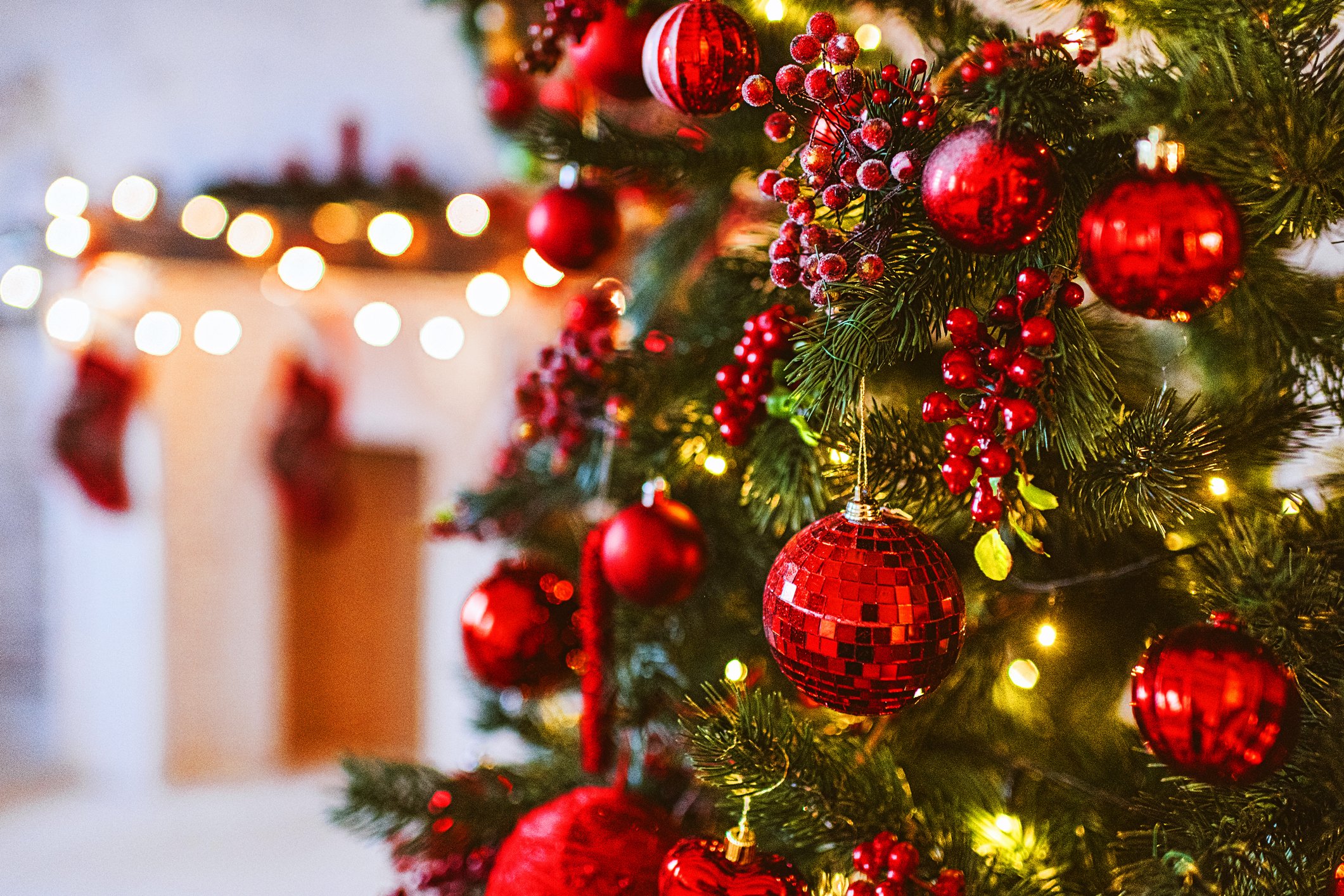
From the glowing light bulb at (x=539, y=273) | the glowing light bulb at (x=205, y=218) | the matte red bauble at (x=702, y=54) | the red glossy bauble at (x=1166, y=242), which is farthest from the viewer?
the glowing light bulb at (x=205, y=218)

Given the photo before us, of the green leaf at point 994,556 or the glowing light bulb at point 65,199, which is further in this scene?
the glowing light bulb at point 65,199

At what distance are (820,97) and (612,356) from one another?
0.91ft

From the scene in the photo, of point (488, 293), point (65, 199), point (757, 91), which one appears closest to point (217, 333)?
point (65, 199)

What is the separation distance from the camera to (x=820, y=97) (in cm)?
39

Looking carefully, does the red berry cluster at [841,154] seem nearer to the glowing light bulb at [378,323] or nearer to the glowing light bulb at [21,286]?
the glowing light bulb at [378,323]

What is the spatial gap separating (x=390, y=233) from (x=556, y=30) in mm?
1233

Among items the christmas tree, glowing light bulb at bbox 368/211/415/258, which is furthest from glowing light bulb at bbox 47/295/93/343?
the christmas tree

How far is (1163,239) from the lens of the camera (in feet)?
1.15

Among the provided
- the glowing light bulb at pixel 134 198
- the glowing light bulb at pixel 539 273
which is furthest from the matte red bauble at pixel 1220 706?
the glowing light bulb at pixel 134 198

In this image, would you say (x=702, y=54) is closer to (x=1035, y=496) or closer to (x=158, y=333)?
(x=1035, y=496)

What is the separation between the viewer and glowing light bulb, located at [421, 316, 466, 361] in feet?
5.99

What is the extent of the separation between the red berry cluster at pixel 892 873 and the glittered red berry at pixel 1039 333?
25cm

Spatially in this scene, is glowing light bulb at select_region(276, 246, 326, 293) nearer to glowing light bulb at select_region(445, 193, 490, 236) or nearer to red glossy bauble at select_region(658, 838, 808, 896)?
glowing light bulb at select_region(445, 193, 490, 236)

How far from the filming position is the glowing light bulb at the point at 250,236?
1.70 metres
